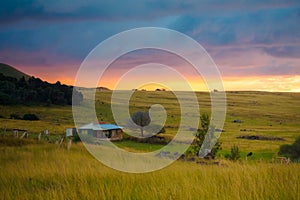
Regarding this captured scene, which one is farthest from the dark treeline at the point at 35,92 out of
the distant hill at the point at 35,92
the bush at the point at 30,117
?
the bush at the point at 30,117

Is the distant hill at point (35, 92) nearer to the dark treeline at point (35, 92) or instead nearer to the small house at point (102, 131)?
the dark treeline at point (35, 92)

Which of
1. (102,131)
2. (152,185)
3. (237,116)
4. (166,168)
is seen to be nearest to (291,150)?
(102,131)

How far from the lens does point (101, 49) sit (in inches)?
487

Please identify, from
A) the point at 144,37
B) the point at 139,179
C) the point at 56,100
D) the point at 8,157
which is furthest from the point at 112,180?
the point at 56,100

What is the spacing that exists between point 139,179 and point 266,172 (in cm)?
267

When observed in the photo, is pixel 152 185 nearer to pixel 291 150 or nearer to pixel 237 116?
pixel 291 150

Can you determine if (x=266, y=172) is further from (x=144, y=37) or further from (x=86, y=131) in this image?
(x=86, y=131)

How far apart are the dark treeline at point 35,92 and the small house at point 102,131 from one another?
1380 inches

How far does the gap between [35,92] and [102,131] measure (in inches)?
1964

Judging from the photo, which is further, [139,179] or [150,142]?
[150,142]

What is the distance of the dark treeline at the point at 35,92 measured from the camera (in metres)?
108

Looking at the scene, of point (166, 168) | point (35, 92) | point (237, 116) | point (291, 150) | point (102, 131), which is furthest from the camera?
point (237, 116)

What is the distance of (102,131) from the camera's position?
7131cm

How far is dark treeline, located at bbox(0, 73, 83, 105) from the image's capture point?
108125mm
